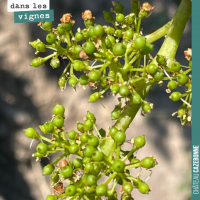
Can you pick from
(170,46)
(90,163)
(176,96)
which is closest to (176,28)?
(170,46)

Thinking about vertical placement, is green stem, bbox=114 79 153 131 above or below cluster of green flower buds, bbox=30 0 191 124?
below

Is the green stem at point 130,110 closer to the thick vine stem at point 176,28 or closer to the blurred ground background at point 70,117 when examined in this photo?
the thick vine stem at point 176,28

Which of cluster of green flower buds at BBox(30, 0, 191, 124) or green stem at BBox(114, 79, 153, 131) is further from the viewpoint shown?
green stem at BBox(114, 79, 153, 131)

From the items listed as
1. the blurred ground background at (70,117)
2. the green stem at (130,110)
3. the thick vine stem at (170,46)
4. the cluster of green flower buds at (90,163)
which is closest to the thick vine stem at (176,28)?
the thick vine stem at (170,46)

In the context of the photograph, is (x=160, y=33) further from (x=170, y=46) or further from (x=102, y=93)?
(x=102, y=93)

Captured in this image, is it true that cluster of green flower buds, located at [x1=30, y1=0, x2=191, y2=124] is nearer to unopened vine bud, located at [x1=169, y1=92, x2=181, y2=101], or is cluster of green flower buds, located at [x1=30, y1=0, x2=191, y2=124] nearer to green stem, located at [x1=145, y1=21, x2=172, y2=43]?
unopened vine bud, located at [x1=169, y1=92, x2=181, y2=101]

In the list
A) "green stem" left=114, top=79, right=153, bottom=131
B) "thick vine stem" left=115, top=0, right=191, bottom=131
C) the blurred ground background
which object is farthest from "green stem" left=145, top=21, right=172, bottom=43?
the blurred ground background

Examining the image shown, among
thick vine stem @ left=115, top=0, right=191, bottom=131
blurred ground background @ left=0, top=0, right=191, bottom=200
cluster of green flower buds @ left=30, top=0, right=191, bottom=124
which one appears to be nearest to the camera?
cluster of green flower buds @ left=30, top=0, right=191, bottom=124

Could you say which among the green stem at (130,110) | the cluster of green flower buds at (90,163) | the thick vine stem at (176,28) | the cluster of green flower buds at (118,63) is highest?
the thick vine stem at (176,28)

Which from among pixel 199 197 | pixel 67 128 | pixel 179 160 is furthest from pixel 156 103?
pixel 199 197
